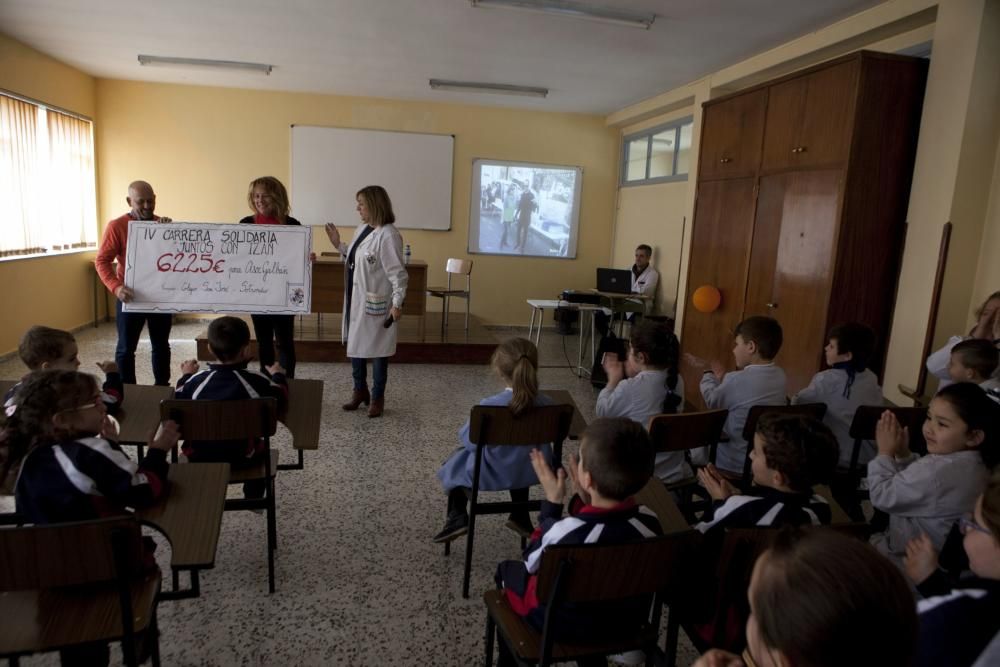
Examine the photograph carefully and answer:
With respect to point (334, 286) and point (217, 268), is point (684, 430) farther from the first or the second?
point (334, 286)

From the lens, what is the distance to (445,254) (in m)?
8.12

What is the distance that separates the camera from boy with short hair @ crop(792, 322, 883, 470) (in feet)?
8.05

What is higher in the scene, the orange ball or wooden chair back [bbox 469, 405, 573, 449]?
the orange ball

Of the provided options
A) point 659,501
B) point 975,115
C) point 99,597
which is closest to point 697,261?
point 975,115

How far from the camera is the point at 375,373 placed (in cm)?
415

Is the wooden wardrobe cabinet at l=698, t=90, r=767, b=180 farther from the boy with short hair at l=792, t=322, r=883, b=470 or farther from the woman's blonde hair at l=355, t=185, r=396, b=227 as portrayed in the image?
the woman's blonde hair at l=355, t=185, r=396, b=227

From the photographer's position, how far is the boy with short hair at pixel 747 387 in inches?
98.2

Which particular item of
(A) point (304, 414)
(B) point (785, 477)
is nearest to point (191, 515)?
(A) point (304, 414)

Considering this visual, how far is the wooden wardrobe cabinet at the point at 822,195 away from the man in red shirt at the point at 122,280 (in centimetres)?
358

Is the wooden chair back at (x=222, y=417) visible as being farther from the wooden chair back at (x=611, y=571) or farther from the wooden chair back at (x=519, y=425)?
the wooden chair back at (x=611, y=571)

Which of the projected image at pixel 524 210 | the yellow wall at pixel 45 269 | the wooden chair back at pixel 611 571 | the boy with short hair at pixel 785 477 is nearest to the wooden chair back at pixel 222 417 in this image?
the wooden chair back at pixel 611 571

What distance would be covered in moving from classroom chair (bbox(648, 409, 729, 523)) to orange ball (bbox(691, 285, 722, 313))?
7.87 feet

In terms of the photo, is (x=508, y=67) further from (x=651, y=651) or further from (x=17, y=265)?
(x=651, y=651)

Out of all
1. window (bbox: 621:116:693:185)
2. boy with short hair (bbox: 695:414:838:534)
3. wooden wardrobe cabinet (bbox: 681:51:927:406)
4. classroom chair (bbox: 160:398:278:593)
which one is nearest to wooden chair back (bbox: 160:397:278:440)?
classroom chair (bbox: 160:398:278:593)
